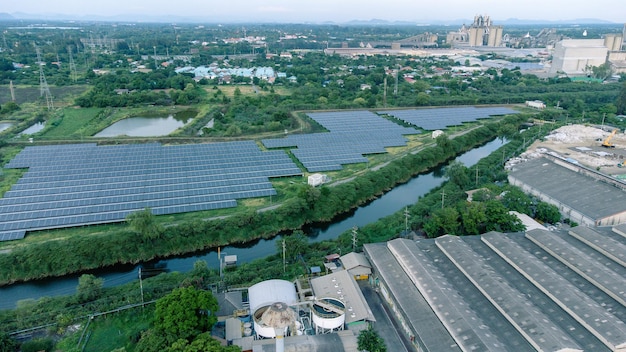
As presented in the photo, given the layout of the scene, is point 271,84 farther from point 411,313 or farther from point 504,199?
point 411,313

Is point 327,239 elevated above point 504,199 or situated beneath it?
situated beneath

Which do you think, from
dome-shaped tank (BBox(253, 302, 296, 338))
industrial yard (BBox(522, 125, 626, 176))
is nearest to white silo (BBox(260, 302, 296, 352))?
dome-shaped tank (BBox(253, 302, 296, 338))

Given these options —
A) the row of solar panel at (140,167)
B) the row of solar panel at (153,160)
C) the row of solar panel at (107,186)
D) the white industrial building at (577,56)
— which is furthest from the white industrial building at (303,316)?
the white industrial building at (577,56)

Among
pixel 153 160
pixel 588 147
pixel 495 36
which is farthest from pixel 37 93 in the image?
pixel 495 36

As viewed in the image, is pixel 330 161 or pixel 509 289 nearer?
pixel 509 289

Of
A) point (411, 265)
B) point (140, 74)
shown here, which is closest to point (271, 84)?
point (140, 74)

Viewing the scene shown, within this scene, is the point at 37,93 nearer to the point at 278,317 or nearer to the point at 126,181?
the point at 126,181

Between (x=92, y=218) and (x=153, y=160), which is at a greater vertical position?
(x=153, y=160)
